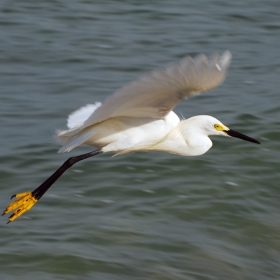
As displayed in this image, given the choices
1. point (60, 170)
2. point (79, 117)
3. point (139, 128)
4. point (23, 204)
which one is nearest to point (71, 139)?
point (60, 170)

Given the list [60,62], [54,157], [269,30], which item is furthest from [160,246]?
[269,30]

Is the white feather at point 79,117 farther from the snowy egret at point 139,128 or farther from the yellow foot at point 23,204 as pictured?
the yellow foot at point 23,204

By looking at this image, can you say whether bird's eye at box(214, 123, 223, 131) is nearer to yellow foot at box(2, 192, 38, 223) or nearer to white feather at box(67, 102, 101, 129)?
white feather at box(67, 102, 101, 129)

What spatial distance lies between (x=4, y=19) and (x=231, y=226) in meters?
6.31

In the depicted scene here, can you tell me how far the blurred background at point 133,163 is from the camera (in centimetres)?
662

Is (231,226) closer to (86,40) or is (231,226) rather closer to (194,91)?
(194,91)

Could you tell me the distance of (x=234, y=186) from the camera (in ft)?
26.2

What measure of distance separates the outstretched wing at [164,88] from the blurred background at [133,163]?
1.50m

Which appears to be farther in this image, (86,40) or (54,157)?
(86,40)

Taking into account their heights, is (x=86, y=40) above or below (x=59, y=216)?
above

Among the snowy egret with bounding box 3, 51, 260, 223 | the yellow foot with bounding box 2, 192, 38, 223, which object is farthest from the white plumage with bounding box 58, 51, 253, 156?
the yellow foot with bounding box 2, 192, 38, 223

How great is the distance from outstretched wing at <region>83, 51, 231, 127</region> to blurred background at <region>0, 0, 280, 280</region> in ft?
4.91

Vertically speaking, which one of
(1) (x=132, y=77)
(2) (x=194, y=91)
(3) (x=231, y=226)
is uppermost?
(2) (x=194, y=91)

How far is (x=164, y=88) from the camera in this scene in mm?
5027
